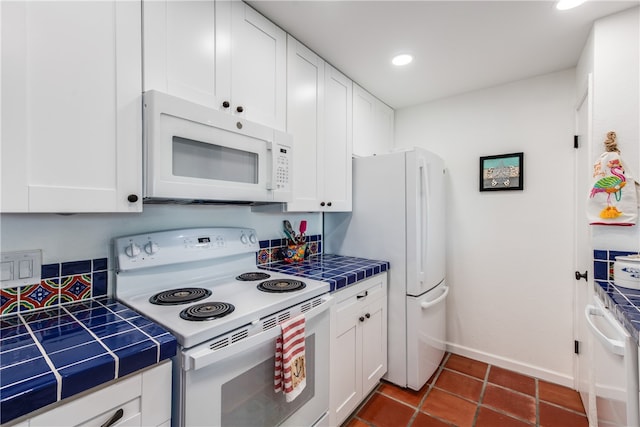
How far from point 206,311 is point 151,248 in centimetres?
48

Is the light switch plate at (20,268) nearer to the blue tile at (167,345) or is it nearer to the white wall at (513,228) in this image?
the blue tile at (167,345)

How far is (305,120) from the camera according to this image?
1.88 meters

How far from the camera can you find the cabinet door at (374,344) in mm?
1894

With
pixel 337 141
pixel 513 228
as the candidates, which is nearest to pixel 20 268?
pixel 337 141

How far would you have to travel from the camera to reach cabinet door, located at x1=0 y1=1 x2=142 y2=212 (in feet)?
2.80

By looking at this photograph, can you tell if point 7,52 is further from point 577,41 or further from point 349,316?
point 577,41

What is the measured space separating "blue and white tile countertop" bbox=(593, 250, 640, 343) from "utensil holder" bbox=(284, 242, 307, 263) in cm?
165

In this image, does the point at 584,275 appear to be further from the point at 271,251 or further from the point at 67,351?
the point at 67,351

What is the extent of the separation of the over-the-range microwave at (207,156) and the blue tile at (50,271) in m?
0.42

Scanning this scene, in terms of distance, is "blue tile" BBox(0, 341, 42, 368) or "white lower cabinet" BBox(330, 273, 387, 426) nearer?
"blue tile" BBox(0, 341, 42, 368)

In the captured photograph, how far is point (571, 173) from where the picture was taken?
214 cm

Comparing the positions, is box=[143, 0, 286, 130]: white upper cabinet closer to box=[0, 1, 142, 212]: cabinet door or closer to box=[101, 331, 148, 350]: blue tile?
box=[0, 1, 142, 212]: cabinet door

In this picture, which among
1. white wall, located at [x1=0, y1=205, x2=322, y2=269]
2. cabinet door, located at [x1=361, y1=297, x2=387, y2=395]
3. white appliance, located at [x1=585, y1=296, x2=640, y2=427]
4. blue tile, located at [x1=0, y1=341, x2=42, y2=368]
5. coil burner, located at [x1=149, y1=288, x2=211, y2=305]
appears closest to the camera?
blue tile, located at [x1=0, y1=341, x2=42, y2=368]

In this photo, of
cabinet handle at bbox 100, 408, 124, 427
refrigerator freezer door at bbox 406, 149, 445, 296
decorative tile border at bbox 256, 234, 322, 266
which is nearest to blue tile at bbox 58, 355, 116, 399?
cabinet handle at bbox 100, 408, 124, 427
